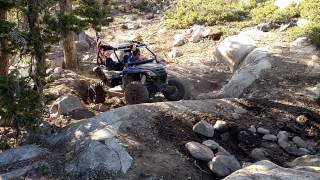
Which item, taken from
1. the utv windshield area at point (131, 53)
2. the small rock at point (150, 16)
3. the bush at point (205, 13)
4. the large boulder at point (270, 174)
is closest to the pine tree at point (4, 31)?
the utv windshield area at point (131, 53)

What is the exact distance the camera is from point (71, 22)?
993 cm

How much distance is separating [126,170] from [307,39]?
29.1 ft

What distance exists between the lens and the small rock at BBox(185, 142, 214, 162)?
800cm

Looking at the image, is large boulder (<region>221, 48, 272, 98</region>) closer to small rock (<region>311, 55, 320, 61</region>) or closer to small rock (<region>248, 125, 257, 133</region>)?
small rock (<region>311, 55, 320, 61</region>)

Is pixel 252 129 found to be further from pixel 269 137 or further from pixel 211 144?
pixel 211 144

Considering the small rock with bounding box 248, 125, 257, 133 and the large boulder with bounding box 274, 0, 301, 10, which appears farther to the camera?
the large boulder with bounding box 274, 0, 301, 10

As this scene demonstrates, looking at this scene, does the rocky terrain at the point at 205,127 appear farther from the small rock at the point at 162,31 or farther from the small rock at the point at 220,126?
the small rock at the point at 162,31

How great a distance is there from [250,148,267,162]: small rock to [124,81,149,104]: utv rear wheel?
341 cm

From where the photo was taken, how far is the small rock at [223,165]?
7.71 meters

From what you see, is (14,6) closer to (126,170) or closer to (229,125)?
(126,170)

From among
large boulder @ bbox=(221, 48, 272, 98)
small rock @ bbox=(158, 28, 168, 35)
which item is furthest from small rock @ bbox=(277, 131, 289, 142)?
small rock @ bbox=(158, 28, 168, 35)

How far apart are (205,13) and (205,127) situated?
→ 1198 centimetres

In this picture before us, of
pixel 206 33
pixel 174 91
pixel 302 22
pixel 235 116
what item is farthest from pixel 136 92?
pixel 302 22

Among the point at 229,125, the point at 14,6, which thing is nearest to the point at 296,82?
the point at 229,125
